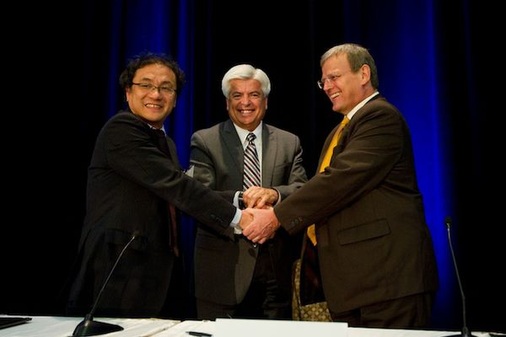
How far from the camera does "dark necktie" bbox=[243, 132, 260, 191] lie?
267cm

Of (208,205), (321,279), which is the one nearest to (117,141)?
(208,205)

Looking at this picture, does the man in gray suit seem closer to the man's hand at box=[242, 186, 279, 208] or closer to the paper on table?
the man's hand at box=[242, 186, 279, 208]

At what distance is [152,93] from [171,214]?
1.86 ft

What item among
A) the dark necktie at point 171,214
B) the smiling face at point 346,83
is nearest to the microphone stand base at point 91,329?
the dark necktie at point 171,214

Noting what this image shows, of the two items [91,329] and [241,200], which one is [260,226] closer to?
[241,200]

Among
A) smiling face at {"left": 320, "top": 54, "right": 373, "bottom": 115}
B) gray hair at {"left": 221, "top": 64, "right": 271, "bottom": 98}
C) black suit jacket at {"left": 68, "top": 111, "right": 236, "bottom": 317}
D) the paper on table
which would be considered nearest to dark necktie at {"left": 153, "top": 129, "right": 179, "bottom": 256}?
black suit jacket at {"left": 68, "top": 111, "right": 236, "bottom": 317}

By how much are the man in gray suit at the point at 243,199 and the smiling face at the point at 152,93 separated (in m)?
0.24

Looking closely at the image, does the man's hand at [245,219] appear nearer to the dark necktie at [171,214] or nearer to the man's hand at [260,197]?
the man's hand at [260,197]

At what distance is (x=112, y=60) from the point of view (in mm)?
3740

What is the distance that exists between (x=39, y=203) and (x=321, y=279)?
2000 mm

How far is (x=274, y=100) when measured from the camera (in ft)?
11.5

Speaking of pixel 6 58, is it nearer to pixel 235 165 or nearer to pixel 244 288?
pixel 235 165

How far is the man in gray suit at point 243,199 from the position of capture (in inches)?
98.8

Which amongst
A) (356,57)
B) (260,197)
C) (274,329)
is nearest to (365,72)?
(356,57)
